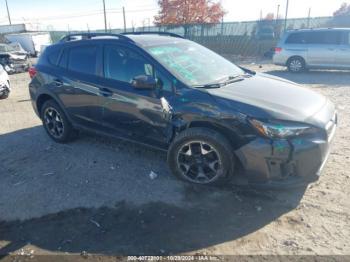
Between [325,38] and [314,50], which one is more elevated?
[325,38]

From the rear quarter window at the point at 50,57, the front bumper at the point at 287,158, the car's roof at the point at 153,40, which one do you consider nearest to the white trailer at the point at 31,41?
the rear quarter window at the point at 50,57

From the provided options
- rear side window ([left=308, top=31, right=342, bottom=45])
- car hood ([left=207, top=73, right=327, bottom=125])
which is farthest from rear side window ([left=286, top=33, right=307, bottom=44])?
car hood ([left=207, top=73, right=327, bottom=125])

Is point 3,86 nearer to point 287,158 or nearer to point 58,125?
point 58,125

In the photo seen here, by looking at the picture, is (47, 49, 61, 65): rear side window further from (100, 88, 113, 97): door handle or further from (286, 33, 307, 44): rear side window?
(286, 33, 307, 44): rear side window

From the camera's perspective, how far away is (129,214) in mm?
3373

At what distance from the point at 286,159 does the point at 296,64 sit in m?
11.3

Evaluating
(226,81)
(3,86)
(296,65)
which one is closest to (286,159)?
(226,81)

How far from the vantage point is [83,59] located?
15.7ft

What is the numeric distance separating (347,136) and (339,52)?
836 centimetres

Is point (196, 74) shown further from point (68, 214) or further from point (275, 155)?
point (68, 214)

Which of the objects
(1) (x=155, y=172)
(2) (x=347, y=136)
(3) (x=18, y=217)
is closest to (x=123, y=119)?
(1) (x=155, y=172)

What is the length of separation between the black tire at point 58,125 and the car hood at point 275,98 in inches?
111

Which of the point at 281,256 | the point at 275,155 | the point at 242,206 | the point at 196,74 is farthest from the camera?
the point at 196,74

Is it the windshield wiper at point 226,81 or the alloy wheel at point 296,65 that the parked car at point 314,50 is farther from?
the windshield wiper at point 226,81
